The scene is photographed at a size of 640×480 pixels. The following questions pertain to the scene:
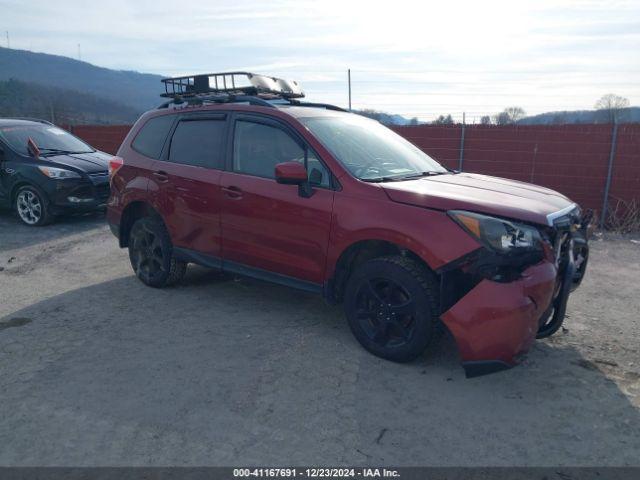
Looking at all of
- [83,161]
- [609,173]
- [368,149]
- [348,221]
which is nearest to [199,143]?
[368,149]

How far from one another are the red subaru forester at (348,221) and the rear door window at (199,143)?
1cm

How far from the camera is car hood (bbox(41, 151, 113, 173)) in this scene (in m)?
8.60

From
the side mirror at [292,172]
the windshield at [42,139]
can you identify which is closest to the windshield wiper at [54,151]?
the windshield at [42,139]

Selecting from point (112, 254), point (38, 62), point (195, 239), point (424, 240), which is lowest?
point (112, 254)

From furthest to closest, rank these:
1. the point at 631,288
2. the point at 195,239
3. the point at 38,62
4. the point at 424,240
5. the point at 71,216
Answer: the point at 38,62
the point at 71,216
the point at 631,288
the point at 195,239
the point at 424,240

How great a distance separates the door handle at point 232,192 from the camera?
433 centimetres

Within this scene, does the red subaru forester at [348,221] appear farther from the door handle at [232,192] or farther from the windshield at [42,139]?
the windshield at [42,139]

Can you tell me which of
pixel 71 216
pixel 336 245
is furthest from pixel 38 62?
pixel 336 245

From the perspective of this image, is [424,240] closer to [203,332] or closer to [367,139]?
[367,139]

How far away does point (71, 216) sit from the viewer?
30.6 feet

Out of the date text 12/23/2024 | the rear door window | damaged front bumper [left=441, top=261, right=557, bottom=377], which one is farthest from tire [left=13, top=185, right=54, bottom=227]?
damaged front bumper [left=441, top=261, right=557, bottom=377]

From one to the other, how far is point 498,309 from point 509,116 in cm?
903

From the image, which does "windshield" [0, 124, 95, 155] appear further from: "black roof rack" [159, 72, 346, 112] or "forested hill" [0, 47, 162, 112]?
"forested hill" [0, 47, 162, 112]

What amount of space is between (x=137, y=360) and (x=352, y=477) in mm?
1922
